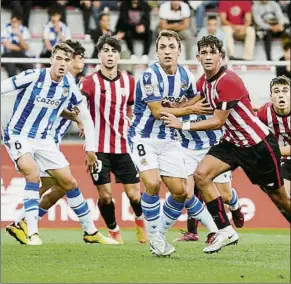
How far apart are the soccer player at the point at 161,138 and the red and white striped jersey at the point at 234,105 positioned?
153 mm

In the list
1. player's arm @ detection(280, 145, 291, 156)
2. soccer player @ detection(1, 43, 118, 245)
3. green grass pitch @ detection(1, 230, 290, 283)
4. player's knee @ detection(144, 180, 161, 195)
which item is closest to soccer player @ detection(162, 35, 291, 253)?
player's knee @ detection(144, 180, 161, 195)

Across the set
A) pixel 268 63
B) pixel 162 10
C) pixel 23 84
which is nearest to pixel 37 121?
pixel 23 84

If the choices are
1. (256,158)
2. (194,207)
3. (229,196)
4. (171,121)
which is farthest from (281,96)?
(171,121)

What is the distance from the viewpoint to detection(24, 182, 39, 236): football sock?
1023 cm

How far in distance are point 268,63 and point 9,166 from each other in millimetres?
4150

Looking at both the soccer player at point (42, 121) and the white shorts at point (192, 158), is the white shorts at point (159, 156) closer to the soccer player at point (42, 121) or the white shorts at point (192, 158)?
the soccer player at point (42, 121)

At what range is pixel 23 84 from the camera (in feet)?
34.0

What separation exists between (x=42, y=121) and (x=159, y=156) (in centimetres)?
168

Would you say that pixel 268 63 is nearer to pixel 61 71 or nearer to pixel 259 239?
pixel 259 239

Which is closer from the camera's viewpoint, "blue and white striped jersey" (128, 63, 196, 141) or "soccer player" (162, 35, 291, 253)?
"soccer player" (162, 35, 291, 253)

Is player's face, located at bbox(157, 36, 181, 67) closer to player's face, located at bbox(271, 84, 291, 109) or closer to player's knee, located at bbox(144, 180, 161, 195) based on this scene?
player's knee, located at bbox(144, 180, 161, 195)

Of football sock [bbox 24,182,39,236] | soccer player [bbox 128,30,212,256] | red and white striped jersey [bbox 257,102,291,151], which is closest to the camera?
soccer player [bbox 128,30,212,256]

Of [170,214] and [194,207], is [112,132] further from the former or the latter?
[170,214]

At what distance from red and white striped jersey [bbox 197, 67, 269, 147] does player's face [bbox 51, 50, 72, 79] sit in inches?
62.0
